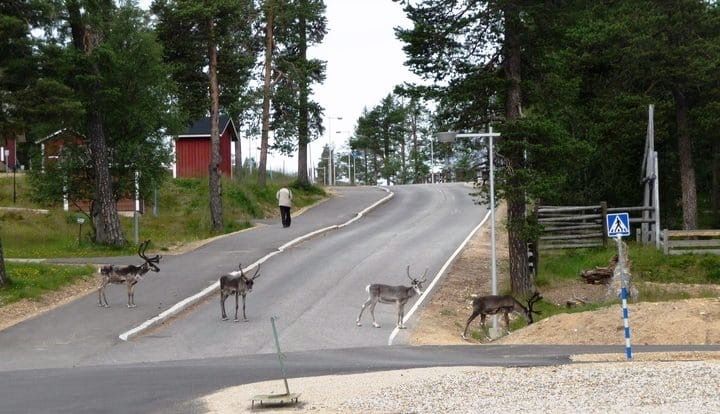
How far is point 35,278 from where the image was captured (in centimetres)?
2755

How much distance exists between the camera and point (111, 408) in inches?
517

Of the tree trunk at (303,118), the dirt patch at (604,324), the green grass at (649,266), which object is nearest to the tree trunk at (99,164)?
the dirt patch at (604,324)

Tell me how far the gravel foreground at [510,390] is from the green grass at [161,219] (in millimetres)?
21916

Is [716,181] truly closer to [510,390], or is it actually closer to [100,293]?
[100,293]

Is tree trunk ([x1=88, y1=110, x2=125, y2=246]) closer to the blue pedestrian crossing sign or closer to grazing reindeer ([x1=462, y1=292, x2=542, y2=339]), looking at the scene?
grazing reindeer ([x1=462, y1=292, x2=542, y2=339])

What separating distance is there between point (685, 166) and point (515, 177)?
55.6ft

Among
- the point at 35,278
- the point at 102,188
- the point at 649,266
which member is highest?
the point at 102,188

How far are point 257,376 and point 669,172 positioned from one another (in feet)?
117

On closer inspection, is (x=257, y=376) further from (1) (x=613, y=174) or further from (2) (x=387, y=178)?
(2) (x=387, y=178)

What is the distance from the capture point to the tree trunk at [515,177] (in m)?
26.6

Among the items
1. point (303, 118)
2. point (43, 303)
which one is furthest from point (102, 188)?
point (303, 118)

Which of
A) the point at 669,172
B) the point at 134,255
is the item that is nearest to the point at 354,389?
the point at 134,255

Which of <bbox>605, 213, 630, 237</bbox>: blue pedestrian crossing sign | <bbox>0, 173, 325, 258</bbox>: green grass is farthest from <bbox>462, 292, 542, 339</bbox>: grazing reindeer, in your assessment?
<bbox>0, 173, 325, 258</bbox>: green grass

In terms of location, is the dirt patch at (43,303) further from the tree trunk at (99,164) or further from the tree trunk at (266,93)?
the tree trunk at (266,93)
